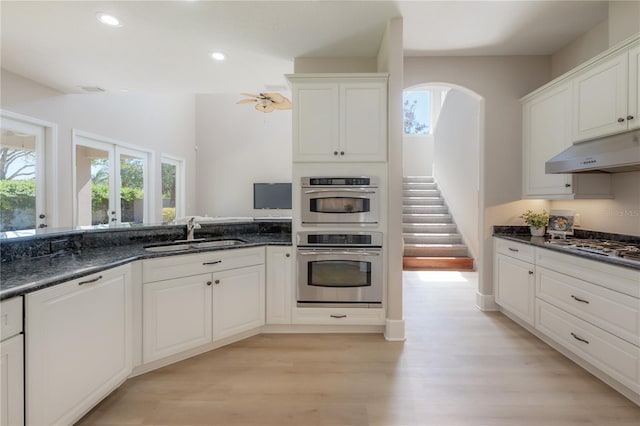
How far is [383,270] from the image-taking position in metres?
2.79

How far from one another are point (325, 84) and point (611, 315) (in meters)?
2.66

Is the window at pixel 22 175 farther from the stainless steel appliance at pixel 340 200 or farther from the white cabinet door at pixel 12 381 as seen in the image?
the stainless steel appliance at pixel 340 200

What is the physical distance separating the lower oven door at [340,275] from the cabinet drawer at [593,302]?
1326mm

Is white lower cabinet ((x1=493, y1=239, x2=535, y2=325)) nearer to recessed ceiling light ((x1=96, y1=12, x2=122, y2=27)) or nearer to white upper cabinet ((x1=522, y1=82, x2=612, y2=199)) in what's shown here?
white upper cabinet ((x1=522, y1=82, x2=612, y2=199))

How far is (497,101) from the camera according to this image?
11.2 ft

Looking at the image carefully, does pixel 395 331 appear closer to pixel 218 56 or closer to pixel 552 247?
pixel 552 247

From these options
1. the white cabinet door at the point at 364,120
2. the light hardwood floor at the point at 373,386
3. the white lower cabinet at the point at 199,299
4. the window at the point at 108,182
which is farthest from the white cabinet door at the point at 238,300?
the window at the point at 108,182

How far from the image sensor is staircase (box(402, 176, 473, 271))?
17.8 feet

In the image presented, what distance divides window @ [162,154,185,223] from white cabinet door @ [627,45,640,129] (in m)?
7.02

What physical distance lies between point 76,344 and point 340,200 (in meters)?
2.02

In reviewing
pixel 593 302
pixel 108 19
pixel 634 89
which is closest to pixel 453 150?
pixel 634 89

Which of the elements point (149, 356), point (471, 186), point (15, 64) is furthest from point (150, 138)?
point (471, 186)

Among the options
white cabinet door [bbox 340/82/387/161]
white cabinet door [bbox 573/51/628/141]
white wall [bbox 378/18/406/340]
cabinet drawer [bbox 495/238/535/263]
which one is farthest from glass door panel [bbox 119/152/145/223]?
white cabinet door [bbox 573/51/628/141]

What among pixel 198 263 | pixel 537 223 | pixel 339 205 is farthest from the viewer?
pixel 537 223
